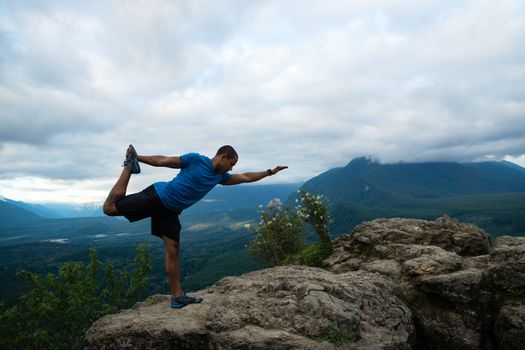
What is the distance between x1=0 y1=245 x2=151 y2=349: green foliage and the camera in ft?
100

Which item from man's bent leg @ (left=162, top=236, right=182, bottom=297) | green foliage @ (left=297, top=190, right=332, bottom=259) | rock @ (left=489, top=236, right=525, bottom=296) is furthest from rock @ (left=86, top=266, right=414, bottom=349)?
green foliage @ (left=297, top=190, right=332, bottom=259)

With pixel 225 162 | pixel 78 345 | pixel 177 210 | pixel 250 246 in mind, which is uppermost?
pixel 225 162

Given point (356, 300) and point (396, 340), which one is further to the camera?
point (356, 300)

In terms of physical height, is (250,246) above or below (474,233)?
below

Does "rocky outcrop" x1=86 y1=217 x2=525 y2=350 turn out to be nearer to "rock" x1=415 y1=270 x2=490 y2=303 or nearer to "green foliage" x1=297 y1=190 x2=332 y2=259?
"rock" x1=415 y1=270 x2=490 y2=303

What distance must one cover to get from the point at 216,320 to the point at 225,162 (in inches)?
153

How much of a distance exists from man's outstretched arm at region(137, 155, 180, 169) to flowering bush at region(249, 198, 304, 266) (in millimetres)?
21364

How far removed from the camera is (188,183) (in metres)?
8.16

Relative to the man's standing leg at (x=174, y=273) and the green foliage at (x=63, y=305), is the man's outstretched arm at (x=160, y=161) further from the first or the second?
the green foliage at (x=63, y=305)

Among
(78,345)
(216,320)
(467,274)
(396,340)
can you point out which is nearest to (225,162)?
(216,320)

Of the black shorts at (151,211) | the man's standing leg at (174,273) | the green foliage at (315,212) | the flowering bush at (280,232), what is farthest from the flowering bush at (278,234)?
the black shorts at (151,211)

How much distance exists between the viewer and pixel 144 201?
7934 millimetres

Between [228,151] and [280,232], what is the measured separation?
22.8m

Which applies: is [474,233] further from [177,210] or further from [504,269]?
[177,210]
